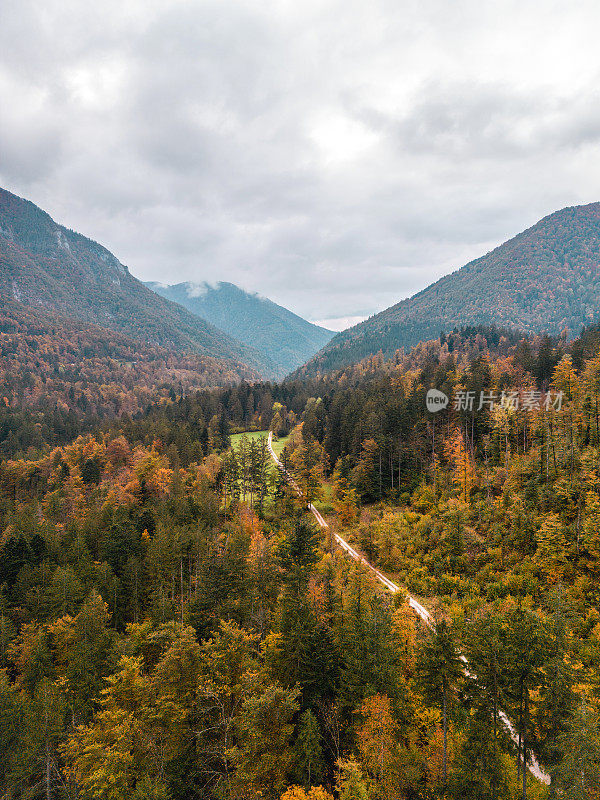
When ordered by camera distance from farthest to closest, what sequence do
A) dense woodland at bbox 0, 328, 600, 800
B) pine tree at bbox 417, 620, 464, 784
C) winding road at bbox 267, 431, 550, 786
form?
winding road at bbox 267, 431, 550, 786 → pine tree at bbox 417, 620, 464, 784 → dense woodland at bbox 0, 328, 600, 800

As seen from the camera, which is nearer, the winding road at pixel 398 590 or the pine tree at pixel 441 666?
the pine tree at pixel 441 666

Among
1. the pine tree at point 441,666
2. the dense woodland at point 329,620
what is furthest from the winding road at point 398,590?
the dense woodland at point 329,620

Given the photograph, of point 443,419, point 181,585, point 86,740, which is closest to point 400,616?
point 86,740

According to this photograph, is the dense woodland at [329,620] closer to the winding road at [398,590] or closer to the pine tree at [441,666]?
the pine tree at [441,666]

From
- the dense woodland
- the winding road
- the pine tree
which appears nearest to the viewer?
the dense woodland

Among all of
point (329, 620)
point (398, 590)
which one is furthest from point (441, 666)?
point (398, 590)

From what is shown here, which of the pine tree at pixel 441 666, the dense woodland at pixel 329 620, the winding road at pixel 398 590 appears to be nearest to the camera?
the dense woodland at pixel 329 620

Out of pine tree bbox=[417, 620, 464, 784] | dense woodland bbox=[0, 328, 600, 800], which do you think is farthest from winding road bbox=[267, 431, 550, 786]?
dense woodland bbox=[0, 328, 600, 800]

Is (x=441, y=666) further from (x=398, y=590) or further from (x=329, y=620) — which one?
(x=398, y=590)

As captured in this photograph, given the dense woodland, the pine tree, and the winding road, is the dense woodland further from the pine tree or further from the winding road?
the winding road
